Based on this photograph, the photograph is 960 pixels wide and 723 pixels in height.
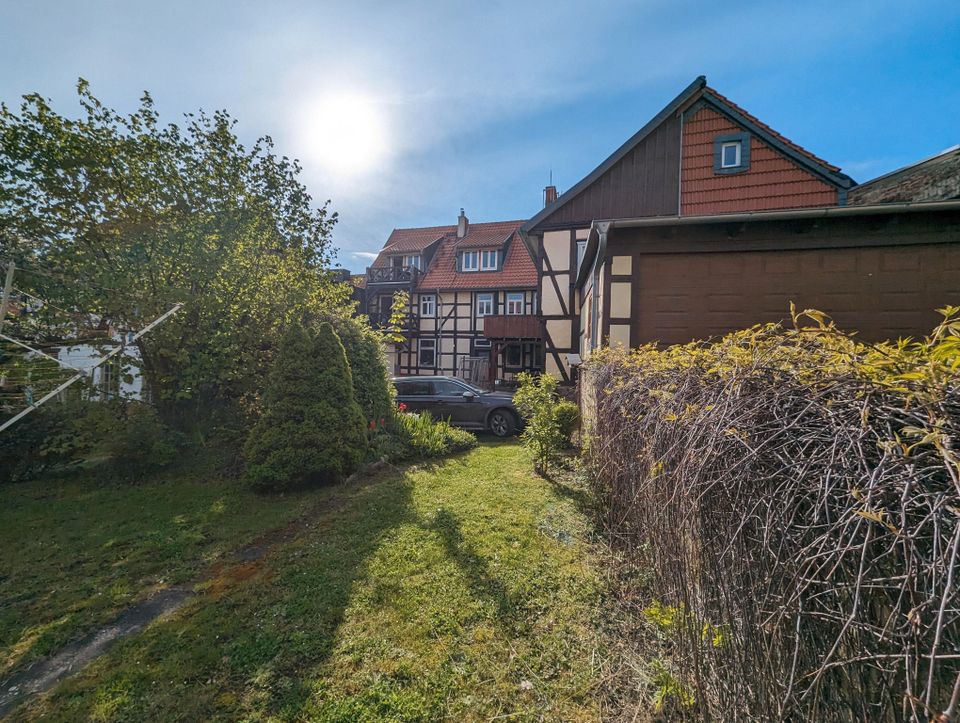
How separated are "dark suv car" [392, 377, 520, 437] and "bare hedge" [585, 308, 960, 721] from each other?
304 inches

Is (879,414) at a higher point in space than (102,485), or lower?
higher

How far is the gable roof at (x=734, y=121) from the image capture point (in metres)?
10.2

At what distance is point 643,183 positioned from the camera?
1122 cm

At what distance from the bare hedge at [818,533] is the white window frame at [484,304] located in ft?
58.7

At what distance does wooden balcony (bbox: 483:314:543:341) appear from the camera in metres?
15.8

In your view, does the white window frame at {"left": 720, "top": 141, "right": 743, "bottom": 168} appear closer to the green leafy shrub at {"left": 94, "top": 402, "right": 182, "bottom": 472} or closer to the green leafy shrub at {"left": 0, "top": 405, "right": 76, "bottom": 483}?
the green leafy shrub at {"left": 94, "top": 402, "right": 182, "bottom": 472}

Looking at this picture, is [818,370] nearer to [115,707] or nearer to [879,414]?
[879,414]

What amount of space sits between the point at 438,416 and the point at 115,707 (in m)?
8.35

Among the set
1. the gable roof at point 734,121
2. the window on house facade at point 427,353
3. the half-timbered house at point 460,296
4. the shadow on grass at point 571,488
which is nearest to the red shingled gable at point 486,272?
the half-timbered house at point 460,296

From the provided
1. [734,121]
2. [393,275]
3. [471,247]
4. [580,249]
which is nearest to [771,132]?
[734,121]

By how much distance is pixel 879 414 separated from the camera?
1.39 m

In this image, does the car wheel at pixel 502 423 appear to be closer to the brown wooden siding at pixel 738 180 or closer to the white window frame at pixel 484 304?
the brown wooden siding at pixel 738 180

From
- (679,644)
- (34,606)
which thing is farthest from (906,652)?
(34,606)

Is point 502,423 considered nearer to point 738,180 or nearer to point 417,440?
point 417,440
